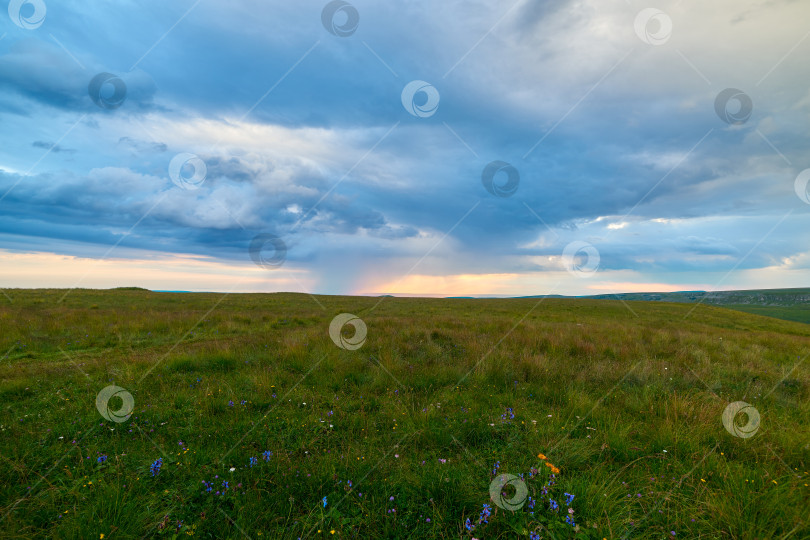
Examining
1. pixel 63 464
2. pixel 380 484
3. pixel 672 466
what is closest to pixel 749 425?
pixel 672 466

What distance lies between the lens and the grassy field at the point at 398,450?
2.78 m

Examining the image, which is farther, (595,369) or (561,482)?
(595,369)

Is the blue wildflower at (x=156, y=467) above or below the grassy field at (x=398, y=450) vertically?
below

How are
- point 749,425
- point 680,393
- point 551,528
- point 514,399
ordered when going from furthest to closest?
1. point 680,393
2. point 514,399
3. point 749,425
4. point 551,528

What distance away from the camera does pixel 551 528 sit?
2.56 m

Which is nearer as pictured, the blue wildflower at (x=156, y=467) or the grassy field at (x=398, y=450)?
the grassy field at (x=398, y=450)

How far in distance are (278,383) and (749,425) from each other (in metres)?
7.55

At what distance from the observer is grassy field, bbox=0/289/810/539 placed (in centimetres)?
278

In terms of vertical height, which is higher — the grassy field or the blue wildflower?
the grassy field

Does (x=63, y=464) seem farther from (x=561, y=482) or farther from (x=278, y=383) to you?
(x=561, y=482)

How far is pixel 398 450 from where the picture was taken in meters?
3.97

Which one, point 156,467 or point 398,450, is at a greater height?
point 398,450

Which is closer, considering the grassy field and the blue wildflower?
the grassy field

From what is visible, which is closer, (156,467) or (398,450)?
(156,467)
